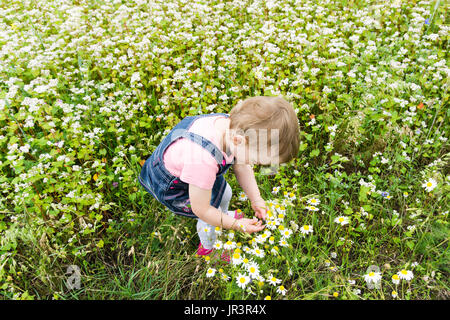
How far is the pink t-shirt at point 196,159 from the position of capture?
189cm

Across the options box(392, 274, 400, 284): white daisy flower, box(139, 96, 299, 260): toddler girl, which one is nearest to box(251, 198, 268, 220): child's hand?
box(139, 96, 299, 260): toddler girl

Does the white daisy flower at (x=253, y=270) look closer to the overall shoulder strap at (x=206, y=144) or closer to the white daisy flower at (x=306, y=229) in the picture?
the white daisy flower at (x=306, y=229)

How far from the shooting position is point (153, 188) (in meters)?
2.34

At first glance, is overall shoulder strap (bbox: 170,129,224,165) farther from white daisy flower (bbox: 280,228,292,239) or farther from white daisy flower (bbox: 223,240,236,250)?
white daisy flower (bbox: 280,228,292,239)

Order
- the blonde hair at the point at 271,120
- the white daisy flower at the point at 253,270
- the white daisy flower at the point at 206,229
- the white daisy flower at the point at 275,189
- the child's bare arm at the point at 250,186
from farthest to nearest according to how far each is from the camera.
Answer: the white daisy flower at the point at 275,189, the child's bare arm at the point at 250,186, the white daisy flower at the point at 206,229, the white daisy flower at the point at 253,270, the blonde hair at the point at 271,120

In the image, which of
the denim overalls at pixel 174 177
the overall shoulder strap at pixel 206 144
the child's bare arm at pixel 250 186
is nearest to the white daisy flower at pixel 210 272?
the denim overalls at pixel 174 177

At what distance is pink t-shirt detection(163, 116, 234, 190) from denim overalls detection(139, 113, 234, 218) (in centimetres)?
3

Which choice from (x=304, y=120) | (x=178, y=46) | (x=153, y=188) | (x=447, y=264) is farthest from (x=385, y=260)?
(x=178, y=46)

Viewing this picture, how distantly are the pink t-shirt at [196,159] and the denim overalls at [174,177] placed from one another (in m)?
0.03

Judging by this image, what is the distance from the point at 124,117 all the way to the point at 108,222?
1033 millimetres

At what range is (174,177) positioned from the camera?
2.14 meters

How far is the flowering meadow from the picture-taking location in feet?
7.29

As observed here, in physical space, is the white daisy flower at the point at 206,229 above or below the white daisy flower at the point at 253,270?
below
